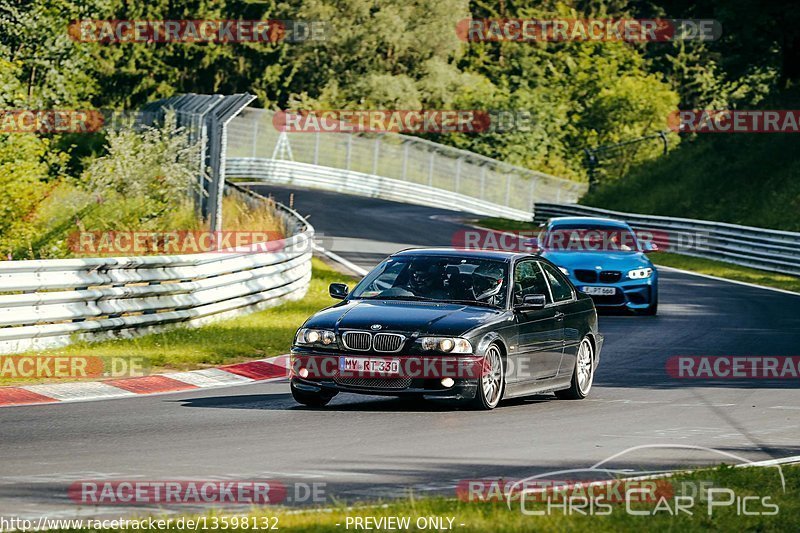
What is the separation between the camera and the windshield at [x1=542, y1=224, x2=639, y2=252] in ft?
75.6

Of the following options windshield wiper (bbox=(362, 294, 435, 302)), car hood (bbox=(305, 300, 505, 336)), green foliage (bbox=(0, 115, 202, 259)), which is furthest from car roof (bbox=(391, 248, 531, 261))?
green foliage (bbox=(0, 115, 202, 259))

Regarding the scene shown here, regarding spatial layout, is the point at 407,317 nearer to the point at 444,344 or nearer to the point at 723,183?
the point at 444,344

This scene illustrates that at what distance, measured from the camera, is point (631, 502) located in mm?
7871

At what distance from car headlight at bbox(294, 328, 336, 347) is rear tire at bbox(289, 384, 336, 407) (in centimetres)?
44

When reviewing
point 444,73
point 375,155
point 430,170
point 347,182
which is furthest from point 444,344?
point 444,73

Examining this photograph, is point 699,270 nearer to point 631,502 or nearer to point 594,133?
point 631,502

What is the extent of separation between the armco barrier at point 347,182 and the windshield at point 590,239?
1464 inches

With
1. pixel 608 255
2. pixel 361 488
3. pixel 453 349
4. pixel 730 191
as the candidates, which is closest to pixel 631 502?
pixel 361 488

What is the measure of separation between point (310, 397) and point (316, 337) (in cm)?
62

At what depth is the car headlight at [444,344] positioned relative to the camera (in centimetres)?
1207

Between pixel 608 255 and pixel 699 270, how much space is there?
12.3 metres

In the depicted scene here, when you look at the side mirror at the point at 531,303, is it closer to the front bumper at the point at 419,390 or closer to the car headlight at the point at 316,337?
the front bumper at the point at 419,390

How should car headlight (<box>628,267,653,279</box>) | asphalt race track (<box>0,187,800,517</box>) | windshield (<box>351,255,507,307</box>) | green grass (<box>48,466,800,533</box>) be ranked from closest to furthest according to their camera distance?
1. green grass (<box>48,466,800,533</box>)
2. asphalt race track (<box>0,187,800,517</box>)
3. windshield (<box>351,255,507,307</box>)
4. car headlight (<box>628,267,653,279</box>)

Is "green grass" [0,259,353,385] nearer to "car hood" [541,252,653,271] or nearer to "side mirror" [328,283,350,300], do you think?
"side mirror" [328,283,350,300]
